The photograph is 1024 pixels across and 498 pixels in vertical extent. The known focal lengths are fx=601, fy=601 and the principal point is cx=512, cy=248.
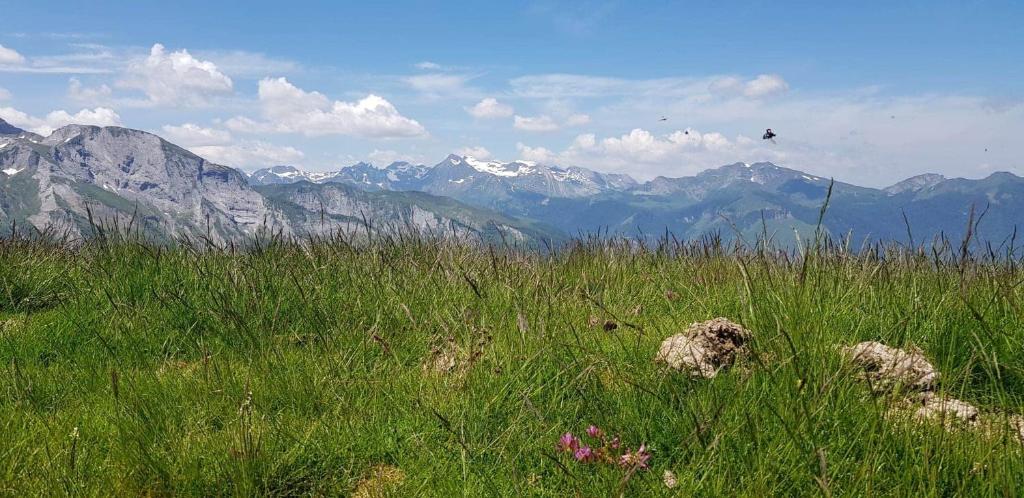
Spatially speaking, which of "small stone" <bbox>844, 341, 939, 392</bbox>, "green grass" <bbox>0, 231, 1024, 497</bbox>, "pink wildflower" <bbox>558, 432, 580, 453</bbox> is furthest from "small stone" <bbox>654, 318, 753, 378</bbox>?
"pink wildflower" <bbox>558, 432, 580, 453</bbox>

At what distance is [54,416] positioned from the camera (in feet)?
12.5

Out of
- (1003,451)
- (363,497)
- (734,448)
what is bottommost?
(363,497)

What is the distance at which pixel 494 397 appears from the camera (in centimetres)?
338

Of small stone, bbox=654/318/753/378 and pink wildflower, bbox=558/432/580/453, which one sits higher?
small stone, bbox=654/318/753/378

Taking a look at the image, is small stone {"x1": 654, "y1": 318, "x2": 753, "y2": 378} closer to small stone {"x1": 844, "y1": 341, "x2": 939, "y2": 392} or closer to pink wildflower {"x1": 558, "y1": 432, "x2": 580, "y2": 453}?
small stone {"x1": 844, "y1": 341, "x2": 939, "y2": 392}

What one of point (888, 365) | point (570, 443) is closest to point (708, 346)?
point (888, 365)

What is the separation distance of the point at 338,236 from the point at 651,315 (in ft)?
15.6

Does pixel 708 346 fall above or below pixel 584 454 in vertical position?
above

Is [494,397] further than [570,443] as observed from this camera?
Yes

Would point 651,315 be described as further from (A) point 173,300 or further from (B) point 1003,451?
(A) point 173,300

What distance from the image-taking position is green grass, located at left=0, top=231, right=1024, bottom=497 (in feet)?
8.45

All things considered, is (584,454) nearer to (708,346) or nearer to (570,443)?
(570,443)

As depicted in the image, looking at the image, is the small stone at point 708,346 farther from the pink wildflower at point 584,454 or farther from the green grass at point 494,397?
the pink wildflower at point 584,454

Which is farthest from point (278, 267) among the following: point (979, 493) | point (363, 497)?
point (979, 493)
